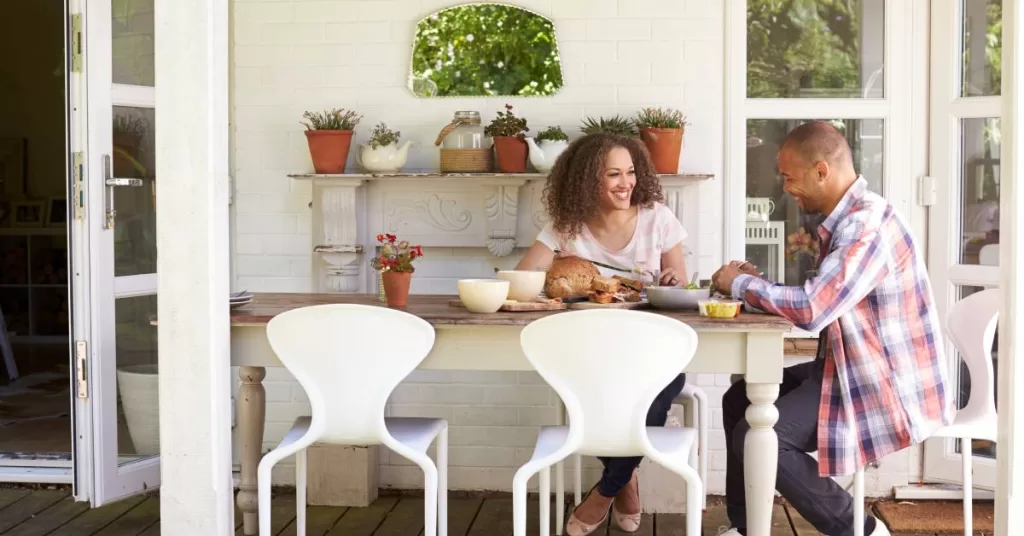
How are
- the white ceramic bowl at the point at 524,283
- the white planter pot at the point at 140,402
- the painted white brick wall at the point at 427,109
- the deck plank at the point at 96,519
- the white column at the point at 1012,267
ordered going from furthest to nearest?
1. the painted white brick wall at the point at 427,109
2. the white planter pot at the point at 140,402
3. the deck plank at the point at 96,519
4. the white ceramic bowl at the point at 524,283
5. the white column at the point at 1012,267

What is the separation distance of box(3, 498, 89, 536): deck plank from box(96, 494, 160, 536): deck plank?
17cm

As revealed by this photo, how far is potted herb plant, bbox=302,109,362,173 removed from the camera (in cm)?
416

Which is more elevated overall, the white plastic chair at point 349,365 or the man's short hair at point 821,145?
the man's short hair at point 821,145

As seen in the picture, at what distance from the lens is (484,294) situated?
3051 millimetres

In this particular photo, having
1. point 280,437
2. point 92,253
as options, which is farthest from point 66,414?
point 92,253

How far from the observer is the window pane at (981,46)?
4074 mm

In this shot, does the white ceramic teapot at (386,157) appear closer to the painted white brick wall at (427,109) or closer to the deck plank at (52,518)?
the painted white brick wall at (427,109)

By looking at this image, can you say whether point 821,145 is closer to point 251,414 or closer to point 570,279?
point 570,279

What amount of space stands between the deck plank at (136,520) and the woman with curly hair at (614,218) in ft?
4.85

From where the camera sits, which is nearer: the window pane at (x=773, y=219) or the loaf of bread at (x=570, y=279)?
the loaf of bread at (x=570, y=279)

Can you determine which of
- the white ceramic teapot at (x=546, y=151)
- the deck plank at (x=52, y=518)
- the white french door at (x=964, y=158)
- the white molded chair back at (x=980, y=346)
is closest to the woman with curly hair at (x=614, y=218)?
the white ceramic teapot at (x=546, y=151)

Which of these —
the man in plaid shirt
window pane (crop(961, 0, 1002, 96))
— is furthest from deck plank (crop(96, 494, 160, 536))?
window pane (crop(961, 0, 1002, 96))

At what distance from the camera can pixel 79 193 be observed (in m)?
3.84

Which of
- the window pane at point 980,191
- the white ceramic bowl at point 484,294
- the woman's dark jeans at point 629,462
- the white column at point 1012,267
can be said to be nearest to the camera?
the white column at point 1012,267
